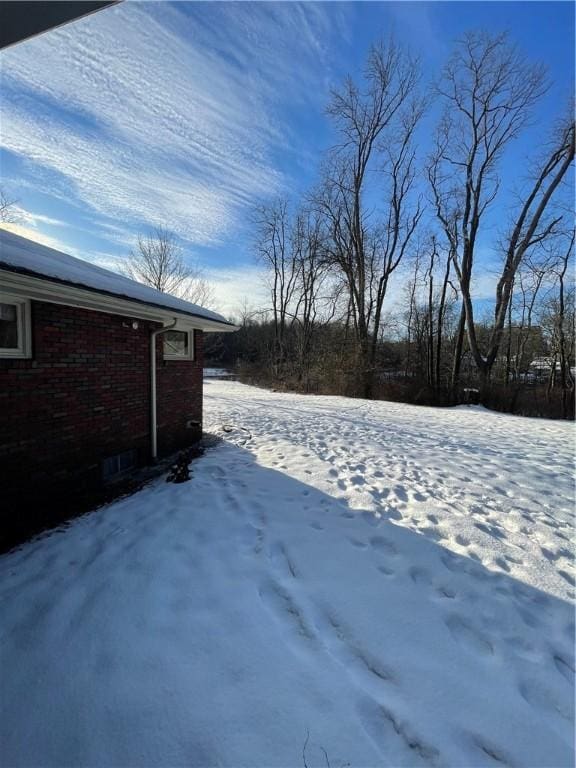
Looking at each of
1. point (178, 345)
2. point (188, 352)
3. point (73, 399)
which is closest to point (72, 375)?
point (73, 399)

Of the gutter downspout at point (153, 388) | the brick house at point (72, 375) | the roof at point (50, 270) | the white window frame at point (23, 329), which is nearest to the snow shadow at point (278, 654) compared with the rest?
the brick house at point (72, 375)

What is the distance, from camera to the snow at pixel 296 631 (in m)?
1.64

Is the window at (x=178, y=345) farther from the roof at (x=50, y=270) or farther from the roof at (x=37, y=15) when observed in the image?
the roof at (x=37, y=15)

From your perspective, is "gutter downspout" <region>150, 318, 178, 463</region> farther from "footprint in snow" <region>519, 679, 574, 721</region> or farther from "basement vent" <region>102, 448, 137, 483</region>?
"footprint in snow" <region>519, 679, 574, 721</region>

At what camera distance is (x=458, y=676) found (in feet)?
6.23

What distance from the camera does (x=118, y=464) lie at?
4949 millimetres

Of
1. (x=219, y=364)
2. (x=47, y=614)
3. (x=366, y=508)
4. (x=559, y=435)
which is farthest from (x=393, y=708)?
(x=219, y=364)

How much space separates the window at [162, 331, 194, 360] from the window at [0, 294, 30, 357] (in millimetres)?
2500

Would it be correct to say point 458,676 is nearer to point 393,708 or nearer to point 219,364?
point 393,708

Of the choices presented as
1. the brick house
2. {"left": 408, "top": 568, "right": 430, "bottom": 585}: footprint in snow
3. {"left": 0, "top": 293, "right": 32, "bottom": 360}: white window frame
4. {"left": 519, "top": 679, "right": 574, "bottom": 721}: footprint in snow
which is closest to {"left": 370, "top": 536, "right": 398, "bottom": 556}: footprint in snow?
{"left": 408, "top": 568, "right": 430, "bottom": 585}: footprint in snow

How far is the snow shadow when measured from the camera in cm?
162

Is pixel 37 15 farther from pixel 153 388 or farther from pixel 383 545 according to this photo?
pixel 153 388

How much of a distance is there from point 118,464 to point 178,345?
2.62 metres

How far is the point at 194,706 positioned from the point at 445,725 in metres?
1.32
